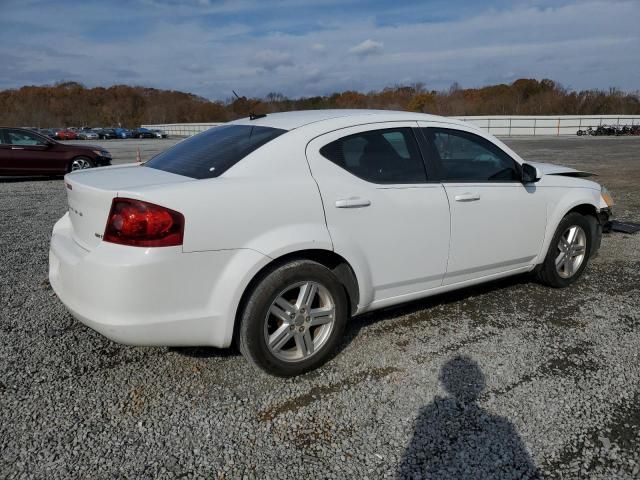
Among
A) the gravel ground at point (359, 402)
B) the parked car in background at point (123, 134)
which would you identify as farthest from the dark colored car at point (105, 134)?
the gravel ground at point (359, 402)

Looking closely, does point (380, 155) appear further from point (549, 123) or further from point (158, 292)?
point (549, 123)

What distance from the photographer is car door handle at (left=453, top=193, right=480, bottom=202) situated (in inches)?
146

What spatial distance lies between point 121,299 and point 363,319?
2.02 metres

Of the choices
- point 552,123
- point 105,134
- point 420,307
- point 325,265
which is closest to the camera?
point 325,265

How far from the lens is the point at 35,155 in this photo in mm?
13055

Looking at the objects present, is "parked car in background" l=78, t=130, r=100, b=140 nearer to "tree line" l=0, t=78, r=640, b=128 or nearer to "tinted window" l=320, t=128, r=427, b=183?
"tree line" l=0, t=78, r=640, b=128

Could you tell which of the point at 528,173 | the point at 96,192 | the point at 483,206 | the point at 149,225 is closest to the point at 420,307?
the point at 483,206

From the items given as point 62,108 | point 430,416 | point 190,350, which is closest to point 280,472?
point 430,416

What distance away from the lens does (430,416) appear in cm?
278

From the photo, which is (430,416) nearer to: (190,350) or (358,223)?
(358,223)

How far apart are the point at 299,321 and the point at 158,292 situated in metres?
0.88

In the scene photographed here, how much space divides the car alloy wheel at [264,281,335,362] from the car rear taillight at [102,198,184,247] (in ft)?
2.37

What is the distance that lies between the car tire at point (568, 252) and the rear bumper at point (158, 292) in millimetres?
2939

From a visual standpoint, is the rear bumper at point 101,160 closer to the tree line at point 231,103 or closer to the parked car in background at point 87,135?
the tree line at point 231,103
